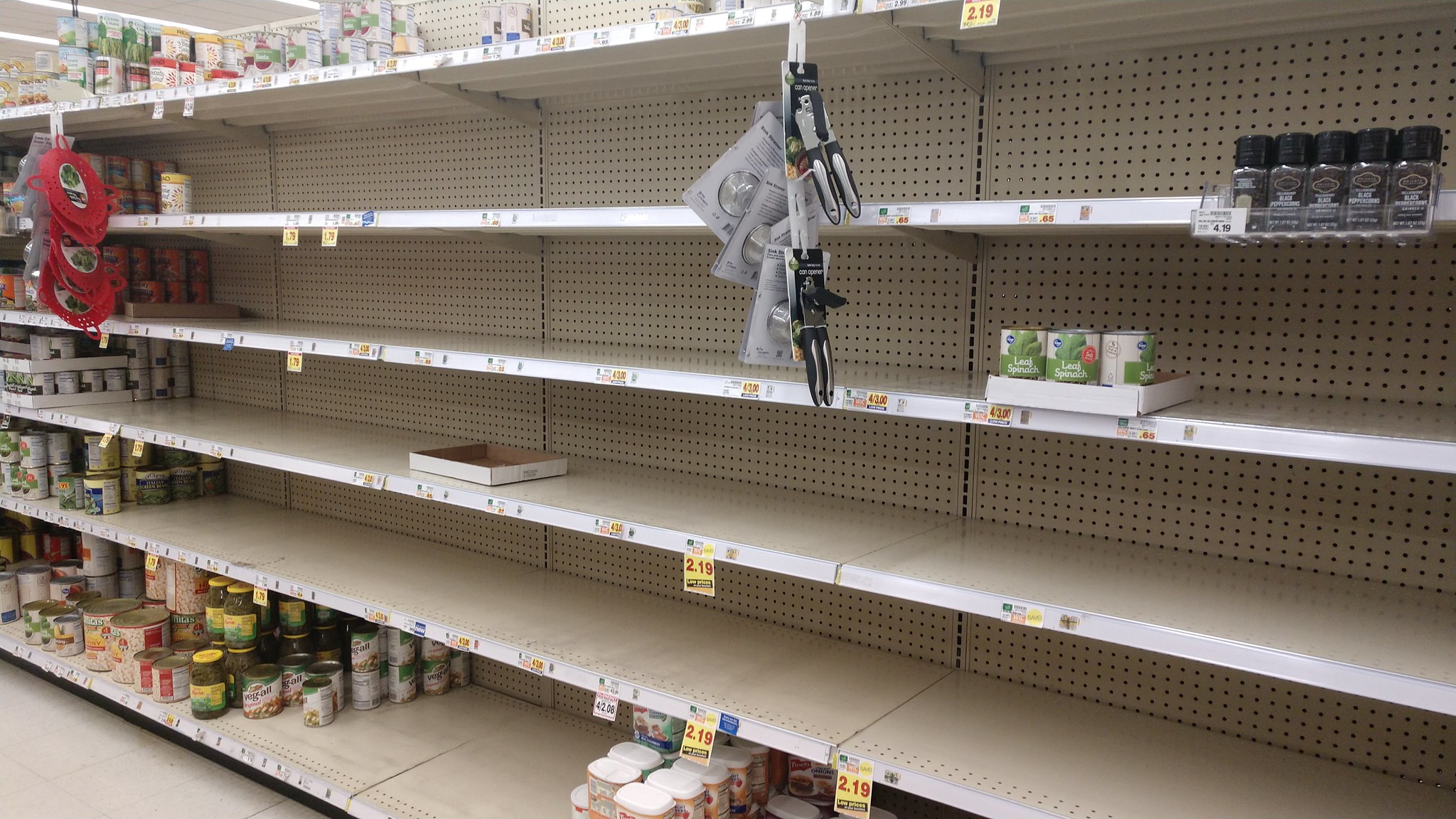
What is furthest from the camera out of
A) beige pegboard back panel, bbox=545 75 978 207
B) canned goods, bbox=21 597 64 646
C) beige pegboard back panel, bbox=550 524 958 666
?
canned goods, bbox=21 597 64 646

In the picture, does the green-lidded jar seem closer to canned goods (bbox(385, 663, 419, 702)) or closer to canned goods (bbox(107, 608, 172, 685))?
canned goods (bbox(107, 608, 172, 685))

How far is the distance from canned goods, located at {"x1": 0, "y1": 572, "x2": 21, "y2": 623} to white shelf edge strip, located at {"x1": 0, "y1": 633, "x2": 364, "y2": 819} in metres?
0.13

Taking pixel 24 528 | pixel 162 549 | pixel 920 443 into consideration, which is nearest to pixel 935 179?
pixel 920 443

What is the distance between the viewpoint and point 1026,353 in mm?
1616

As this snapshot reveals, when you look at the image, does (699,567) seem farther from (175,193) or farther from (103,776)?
(175,193)

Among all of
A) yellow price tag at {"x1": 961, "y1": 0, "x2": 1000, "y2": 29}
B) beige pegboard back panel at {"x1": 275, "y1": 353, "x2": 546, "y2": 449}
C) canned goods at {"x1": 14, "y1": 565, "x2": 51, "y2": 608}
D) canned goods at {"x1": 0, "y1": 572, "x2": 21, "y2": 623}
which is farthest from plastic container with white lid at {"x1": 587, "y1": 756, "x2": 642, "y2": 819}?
canned goods at {"x1": 0, "y1": 572, "x2": 21, "y2": 623}

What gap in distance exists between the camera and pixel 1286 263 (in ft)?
6.03

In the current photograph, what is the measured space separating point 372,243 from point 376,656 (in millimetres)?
1422

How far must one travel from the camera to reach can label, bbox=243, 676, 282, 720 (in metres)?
2.88

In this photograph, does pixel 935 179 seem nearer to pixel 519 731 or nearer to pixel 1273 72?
pixel 1273 72

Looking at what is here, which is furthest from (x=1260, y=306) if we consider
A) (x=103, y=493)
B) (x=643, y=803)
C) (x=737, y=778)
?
(x=103, y=493)

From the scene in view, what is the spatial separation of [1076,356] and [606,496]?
1238 mm

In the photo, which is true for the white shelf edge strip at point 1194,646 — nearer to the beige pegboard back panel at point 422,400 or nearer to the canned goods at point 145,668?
the beige pegboard back panel at point 422,400

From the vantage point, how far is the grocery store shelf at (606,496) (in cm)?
200
